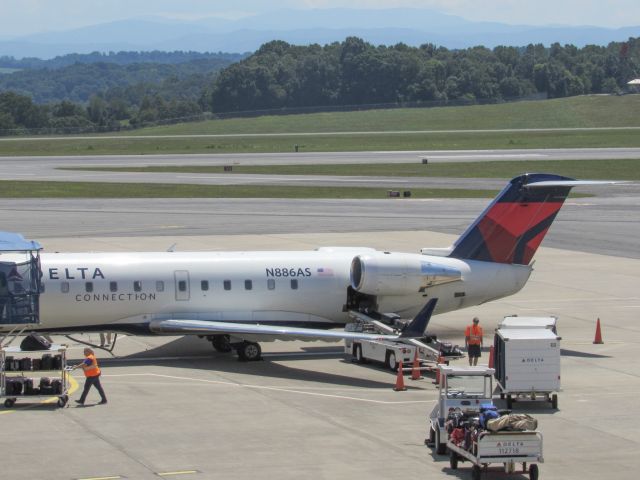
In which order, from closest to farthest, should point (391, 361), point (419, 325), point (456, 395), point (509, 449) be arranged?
point (509, 449) < point (456, 395) < point (419, 325) < point (391, 361)

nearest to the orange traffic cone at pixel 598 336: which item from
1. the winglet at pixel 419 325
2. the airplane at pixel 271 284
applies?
the airplane at pixel 271 284

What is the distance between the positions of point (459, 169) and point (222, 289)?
257ft

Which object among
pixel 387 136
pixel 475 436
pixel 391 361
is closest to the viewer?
pixel 475 436

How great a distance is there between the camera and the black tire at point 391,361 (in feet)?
111

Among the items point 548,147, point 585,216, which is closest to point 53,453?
point 585,216

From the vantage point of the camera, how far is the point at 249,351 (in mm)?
35594

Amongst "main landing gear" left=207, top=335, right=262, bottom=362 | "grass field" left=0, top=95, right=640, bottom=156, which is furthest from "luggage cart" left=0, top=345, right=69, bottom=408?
"grass field" left=0, top=95, right=640, bottom=156

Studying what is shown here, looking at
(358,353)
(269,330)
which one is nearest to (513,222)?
(358,353)

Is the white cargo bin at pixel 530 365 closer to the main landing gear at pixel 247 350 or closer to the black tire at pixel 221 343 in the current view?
the main landing gear at pixel 247 350

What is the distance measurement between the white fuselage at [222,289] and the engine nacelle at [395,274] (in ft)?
0.82

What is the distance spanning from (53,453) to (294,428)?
5607 millimetres

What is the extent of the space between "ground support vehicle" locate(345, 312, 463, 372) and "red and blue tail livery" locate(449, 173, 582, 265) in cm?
395

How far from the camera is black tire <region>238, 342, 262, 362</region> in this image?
35594 mm

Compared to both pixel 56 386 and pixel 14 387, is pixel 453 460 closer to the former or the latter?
pixel 56 386
